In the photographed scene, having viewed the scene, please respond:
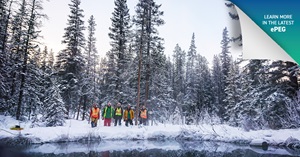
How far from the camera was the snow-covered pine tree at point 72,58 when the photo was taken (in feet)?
78.2

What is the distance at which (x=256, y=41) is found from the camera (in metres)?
4.35

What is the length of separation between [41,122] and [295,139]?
16.7m

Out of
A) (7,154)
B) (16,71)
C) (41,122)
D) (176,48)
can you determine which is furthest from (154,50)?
(176,48)

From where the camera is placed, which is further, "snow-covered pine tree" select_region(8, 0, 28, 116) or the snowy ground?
"snow-covered pine tree" select_region(8, 0, 28, 116)

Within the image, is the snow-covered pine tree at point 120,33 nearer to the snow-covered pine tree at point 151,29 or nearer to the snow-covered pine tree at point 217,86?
the snow-covered pine tree at point 151,29

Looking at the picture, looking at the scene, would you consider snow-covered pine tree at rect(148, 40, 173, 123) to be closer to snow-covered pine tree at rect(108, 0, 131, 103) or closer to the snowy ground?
snow-covered pine tree at rect(108, 0, 131, 103)

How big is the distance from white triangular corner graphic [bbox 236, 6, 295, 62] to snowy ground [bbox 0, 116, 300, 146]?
911 centimetres

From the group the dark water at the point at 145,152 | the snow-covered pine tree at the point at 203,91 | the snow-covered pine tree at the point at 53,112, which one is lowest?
the dark water at the point at 145,152

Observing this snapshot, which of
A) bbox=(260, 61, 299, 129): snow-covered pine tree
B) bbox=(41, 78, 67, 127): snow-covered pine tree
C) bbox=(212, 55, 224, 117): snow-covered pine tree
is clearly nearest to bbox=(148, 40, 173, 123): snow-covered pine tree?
bbox=(41, 78, 67, 127): snow-covered pine tree

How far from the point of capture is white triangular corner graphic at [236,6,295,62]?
4227 millimetres

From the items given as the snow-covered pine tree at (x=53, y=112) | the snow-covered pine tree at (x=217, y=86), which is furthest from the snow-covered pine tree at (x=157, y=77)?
the snow-covered pine tree at (x=217, y=86)

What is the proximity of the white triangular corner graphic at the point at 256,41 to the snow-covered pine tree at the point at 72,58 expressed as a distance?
21529mm

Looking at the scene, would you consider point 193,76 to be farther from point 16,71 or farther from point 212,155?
point 212,155

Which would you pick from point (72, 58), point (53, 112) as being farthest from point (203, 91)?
point (53, 112)
